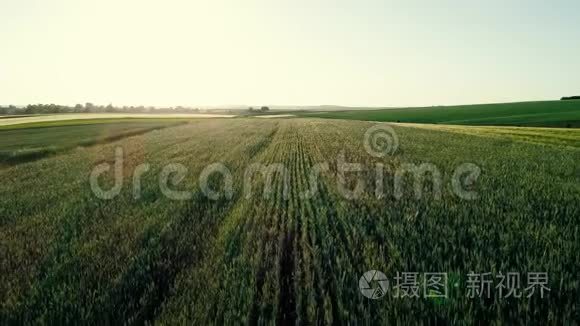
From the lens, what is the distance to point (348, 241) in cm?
585

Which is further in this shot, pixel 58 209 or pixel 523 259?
pixel 58 209

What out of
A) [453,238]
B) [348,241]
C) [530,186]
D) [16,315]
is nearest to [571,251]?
[453,238]

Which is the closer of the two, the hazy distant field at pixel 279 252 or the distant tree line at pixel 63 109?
the hazy distant field at pixel 279 252

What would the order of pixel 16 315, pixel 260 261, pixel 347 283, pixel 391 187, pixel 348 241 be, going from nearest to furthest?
pixel 16 315
pixel 347 283
pixel 260 261
pixel 348 241
pixel 391 187

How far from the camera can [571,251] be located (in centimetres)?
495

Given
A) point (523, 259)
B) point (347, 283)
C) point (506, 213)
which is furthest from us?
point (506, 213)

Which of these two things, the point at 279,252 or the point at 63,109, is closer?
the point at 279,252

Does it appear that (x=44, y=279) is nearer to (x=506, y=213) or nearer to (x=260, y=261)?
(x=260, y=261)

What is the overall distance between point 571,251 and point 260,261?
4159 millimetres

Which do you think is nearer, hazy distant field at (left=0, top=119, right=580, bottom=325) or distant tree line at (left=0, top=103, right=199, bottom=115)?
hazy distant field at (left=0, top=119, right=580, bottom=325)

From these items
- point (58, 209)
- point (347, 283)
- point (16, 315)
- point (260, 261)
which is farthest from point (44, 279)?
point (58, 209)

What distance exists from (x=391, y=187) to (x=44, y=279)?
26.1ft

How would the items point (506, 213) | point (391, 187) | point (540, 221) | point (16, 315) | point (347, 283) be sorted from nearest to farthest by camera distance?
point (16, 315) < point (347, 283) < point (540, 221) < point (506, 213) < point (391, 187)

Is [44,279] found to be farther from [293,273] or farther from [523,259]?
[523,259]
